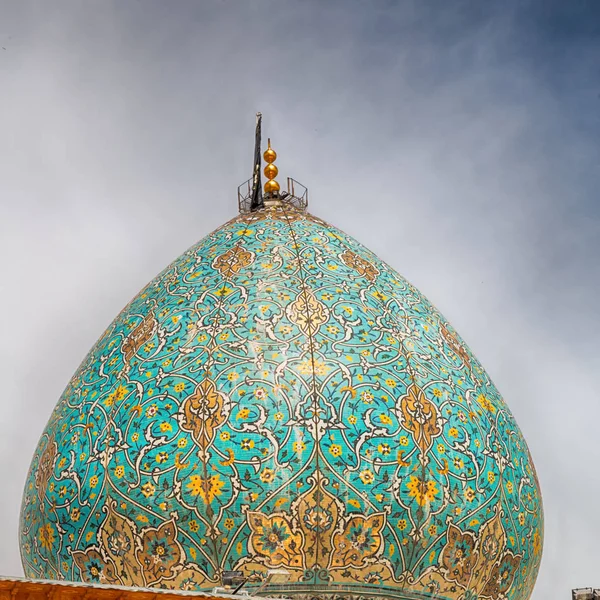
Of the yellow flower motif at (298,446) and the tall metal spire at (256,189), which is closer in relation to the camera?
the yellow flower motif at (298,446)

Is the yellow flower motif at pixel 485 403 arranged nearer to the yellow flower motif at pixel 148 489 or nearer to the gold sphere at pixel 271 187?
the yellow flower motif at pixel 148 489

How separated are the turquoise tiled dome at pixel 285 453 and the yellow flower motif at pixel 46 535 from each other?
0.08 ft

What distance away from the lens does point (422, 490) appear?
8703mm

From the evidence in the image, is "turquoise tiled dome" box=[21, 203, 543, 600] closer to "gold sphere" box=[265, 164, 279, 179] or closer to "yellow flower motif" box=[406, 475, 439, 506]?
"yellow flower motif" box=[406, 475, 439, 506]

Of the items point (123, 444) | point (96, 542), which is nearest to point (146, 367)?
point (123, 444)

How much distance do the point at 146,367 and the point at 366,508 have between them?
232 centimetres

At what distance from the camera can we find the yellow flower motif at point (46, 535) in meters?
9.11

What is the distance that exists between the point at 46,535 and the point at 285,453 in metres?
2.29

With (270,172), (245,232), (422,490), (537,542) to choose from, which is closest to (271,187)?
(270,172)

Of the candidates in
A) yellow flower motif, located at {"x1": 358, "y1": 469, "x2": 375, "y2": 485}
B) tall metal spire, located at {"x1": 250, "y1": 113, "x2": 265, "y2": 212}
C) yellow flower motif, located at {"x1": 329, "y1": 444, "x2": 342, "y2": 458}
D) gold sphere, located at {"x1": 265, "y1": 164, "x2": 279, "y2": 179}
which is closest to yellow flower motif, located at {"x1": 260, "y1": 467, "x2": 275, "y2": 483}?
yellow flower motif, located at {"x1": 329, "y1": 444, "x2": 342, "y2": 458}

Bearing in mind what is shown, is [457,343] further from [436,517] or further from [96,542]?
[96,542]

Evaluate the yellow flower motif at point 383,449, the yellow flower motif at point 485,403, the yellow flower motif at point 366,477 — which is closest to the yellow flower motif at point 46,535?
the yellow flower motif at point 366,477

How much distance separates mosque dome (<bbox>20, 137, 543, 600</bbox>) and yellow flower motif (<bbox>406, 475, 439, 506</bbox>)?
0.06 feet

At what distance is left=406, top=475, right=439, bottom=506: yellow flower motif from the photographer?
341 inches
